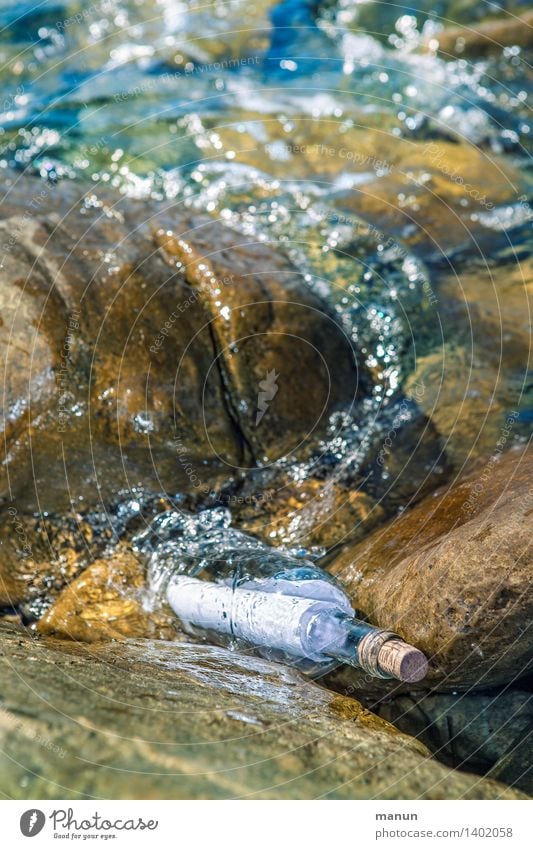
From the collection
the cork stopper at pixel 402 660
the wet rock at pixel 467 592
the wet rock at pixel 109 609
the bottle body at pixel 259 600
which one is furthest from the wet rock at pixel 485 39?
the cork stopper at pixel 402 660

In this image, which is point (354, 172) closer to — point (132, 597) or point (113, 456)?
point (113, 456)

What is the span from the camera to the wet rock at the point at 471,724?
139 inches

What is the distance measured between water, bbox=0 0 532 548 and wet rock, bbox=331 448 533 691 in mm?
826

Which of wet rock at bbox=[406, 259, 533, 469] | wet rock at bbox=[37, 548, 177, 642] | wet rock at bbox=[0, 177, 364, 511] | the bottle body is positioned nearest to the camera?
the bottle body

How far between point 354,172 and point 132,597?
537 cm

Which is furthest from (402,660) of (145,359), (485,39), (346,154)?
(485,39)

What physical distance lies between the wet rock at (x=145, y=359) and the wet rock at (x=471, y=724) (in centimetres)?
→ 189

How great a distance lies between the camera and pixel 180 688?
3.25 m

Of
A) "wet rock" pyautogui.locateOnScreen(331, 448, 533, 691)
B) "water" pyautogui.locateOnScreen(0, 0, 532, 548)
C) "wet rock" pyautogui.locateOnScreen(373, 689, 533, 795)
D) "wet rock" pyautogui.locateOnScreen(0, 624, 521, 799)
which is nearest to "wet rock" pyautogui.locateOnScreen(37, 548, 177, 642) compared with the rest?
"wet rock" pyautogui.locateOnScreen(0, 624, 521, 799)

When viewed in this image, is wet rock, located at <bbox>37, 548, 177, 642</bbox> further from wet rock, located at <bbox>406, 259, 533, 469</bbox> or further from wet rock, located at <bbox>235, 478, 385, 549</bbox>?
wet rock, located at <bbox>406, 259, 533, 469</bbox>

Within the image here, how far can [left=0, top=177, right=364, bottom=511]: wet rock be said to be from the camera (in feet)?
15.3

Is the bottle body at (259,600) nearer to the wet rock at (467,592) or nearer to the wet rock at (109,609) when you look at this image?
the wet rock at (109,609)

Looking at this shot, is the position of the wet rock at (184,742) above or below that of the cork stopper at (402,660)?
below
